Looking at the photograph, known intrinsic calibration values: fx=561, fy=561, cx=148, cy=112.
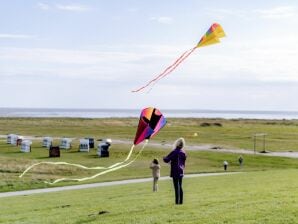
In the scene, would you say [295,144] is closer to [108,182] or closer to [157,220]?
[108,182]

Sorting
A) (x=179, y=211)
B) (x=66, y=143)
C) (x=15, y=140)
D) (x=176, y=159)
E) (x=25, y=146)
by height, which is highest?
(x=176, y=159)

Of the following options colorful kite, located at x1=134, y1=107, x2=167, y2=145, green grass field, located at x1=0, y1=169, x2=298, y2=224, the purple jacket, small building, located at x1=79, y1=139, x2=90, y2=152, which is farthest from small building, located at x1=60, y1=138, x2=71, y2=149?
the purple jacket

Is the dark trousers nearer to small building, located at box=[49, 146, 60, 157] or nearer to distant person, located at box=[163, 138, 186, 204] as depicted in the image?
distant person, located at box=[163, 138, 186, 204]

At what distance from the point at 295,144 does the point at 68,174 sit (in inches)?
1688

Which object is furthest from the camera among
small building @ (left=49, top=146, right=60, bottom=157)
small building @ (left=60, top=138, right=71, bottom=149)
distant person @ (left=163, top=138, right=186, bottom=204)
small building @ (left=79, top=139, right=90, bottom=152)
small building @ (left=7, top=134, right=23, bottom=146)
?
small building @ (left=7, top=134, right=23, bottom=146)

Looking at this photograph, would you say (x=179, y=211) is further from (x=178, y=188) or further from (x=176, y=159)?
(x=176, y=159)

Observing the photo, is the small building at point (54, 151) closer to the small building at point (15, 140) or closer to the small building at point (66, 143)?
the small building at point (66, 143)

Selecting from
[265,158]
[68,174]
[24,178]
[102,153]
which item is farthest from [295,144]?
[24,178]

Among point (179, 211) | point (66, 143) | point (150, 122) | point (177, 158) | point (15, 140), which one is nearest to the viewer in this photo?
point (177, 158)

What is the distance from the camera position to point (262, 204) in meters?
15.8

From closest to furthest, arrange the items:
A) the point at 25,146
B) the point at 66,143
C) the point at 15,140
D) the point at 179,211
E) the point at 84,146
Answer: the point at 179,211, the point at 25,146, the point at 84,146, the point at 66,143, the point at 15,140

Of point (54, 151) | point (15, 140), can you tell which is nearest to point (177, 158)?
point (54, 151)

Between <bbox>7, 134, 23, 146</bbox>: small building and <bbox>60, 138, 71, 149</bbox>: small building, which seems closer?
<bbox>60, 138, 71, 149</bbox>: small building

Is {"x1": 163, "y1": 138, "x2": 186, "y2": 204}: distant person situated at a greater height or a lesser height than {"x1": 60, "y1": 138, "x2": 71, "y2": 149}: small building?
greater
